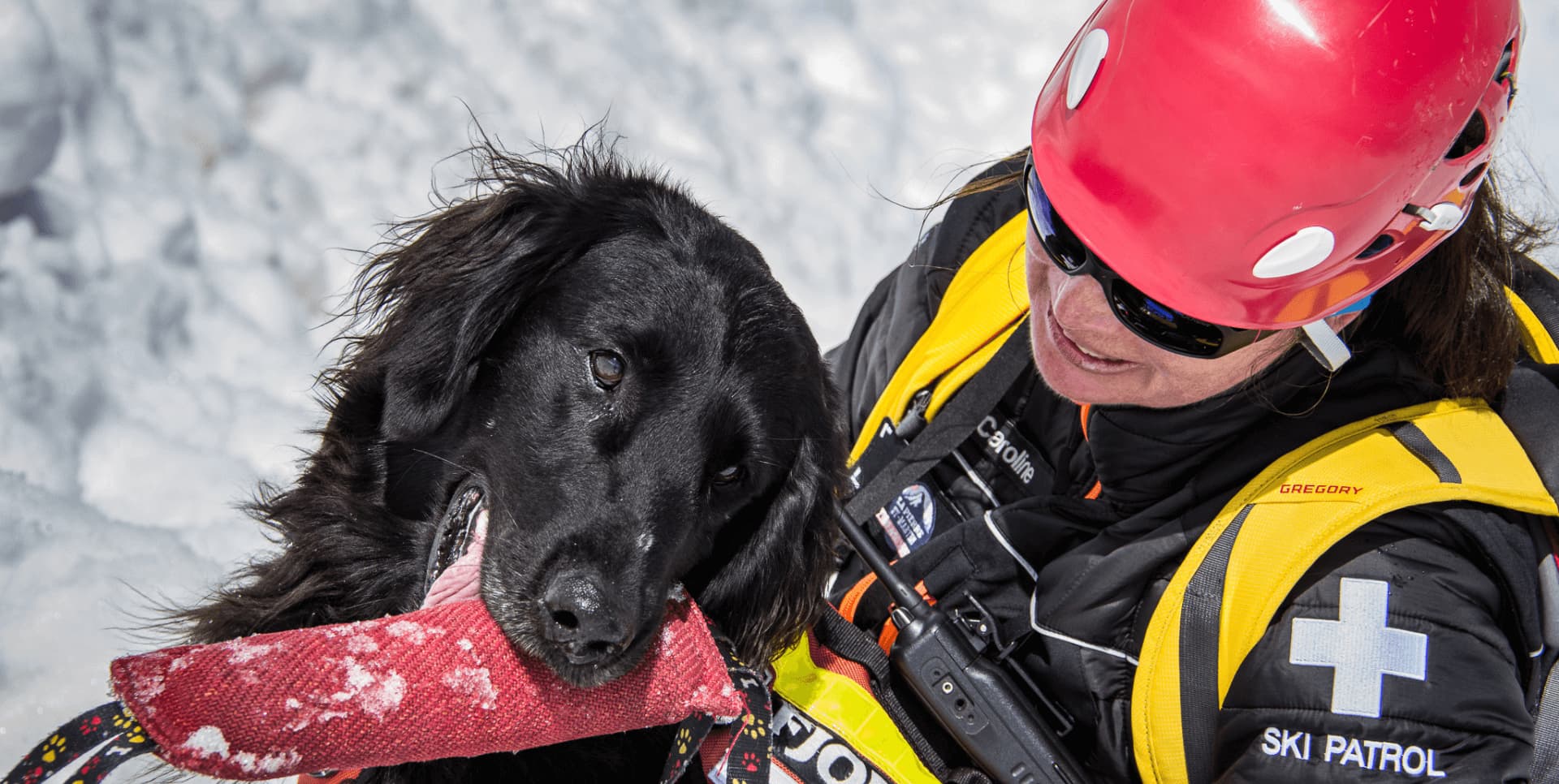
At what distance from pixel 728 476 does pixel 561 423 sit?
431mm

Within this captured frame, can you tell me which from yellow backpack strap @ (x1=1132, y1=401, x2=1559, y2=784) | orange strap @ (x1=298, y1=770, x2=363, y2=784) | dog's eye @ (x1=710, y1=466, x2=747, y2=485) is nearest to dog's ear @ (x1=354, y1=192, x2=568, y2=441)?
dog's eye @ (x1=710, y1=466, x2=747, y2=485)

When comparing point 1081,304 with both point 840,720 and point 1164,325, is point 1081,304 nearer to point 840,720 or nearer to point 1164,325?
point 1164,325

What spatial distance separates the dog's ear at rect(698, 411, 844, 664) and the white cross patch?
1.08m

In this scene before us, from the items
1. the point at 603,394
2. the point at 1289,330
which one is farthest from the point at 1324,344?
the point at 603,394

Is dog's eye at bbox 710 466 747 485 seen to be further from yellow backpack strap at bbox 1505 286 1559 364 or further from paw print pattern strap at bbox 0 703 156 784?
yellow backpack strap at bbox 1505 286 1559 364

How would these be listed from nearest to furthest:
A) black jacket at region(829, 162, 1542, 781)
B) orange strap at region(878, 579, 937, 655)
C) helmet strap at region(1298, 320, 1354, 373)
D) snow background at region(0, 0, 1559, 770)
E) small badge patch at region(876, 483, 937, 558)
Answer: black jacket at region(829, 162, 1542, 781) < helmet strap at region(1298, 320, 1354, 373) < orange strap at region(878, 579, 937, 655) < small badge patch at region(876, 483, 937, 558) < snow background at region(0, 0, 1559, 770)

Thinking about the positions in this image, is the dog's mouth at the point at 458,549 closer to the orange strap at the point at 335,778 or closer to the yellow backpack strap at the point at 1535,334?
the orange strap at the point at 335,778

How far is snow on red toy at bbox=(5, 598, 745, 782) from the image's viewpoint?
1.64 meters

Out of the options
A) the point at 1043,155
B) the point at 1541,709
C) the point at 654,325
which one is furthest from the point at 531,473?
the point at 1541,709

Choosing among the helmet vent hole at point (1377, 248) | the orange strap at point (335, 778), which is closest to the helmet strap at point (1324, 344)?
the helmet vent hole at point (1377, 248)

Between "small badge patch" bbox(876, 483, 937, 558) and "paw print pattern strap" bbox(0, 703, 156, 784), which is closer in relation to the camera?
"paw print pattern strap" bbox(0, 703, 156, 784)

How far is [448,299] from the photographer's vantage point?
2438 millimetres

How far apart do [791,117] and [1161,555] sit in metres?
3.65

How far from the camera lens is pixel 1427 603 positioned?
2105mm
